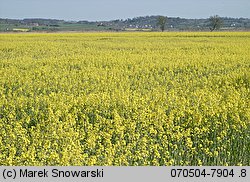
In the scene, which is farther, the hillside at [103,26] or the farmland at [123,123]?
the hillside at [103,26]

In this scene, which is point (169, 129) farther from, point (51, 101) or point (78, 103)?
point (51, 101)

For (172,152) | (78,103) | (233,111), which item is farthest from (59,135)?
(233,111)

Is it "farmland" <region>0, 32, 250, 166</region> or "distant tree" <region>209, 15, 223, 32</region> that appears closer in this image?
"farmland" <region>0, 32, 250, 166</region>

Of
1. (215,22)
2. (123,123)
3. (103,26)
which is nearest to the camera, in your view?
(123,123)

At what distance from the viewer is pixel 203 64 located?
18344 millimetres

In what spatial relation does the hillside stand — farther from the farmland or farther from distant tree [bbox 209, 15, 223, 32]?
the farmland

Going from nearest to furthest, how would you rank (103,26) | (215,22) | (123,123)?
1. (123,123)
2. (215,22)
3. (103,26)

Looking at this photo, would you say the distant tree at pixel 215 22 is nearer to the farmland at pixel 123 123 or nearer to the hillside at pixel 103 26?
the hillside at pixel 103 26

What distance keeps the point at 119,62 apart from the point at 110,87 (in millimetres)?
7339

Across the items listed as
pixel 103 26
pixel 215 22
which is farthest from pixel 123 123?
pixel 103 26

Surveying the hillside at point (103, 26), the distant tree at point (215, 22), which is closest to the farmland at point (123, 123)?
the hillside at point (103, 26)

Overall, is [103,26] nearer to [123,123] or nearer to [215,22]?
[215,22]

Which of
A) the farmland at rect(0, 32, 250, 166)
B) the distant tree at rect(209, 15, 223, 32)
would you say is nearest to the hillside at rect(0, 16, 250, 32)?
the distant tree at rect(209, 15, 223, 32)

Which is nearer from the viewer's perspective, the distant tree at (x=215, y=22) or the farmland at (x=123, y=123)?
the farmland at (x=123, y=123)
